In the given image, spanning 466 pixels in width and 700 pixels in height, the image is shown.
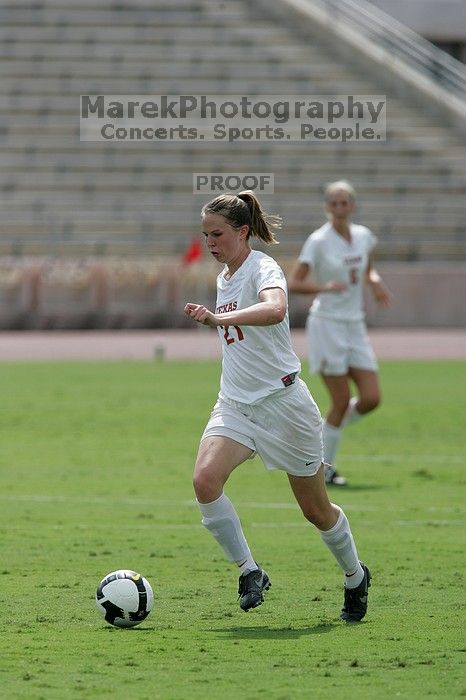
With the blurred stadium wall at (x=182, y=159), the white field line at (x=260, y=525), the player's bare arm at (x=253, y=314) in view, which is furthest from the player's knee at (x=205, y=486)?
the blurred stadium wall at (x=182, y=159)

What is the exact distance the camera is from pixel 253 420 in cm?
743

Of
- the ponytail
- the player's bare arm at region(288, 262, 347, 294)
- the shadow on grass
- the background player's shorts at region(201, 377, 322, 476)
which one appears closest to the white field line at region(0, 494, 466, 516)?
the player's bare arm at region(288, 262, 347, 294)

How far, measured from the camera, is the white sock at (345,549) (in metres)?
7.43

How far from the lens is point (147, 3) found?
42.8 metres

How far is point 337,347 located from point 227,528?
229 inches

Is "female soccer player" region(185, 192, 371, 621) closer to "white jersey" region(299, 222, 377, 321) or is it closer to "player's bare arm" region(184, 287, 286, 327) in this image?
"player's bare arm" region(184, 287, 286, 327)

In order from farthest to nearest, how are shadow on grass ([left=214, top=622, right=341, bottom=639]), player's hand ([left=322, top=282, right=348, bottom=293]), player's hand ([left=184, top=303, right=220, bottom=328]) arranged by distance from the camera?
player's hand ([left=322, top=282, right=348, bottom=293]), shadow on grass ([left=214, top=622, right=341, bottom=639]), player's hand ([left=184, top=303, right=220, bottom=328])

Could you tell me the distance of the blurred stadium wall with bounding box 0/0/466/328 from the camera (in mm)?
34562

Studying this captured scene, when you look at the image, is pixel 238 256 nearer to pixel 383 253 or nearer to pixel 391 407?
pixel 391 407

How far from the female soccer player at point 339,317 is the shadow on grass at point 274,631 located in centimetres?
558

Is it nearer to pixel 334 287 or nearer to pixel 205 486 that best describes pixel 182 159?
pixel 334 287

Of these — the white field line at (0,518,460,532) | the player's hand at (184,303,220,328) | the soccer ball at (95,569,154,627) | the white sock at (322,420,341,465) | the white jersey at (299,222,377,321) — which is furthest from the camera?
the white jersey at (299,222,377,321)

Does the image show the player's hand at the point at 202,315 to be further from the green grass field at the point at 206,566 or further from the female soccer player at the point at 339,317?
the female soccer player at the point at 339,317

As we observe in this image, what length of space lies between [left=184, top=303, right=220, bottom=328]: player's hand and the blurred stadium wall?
26176 millimetres
